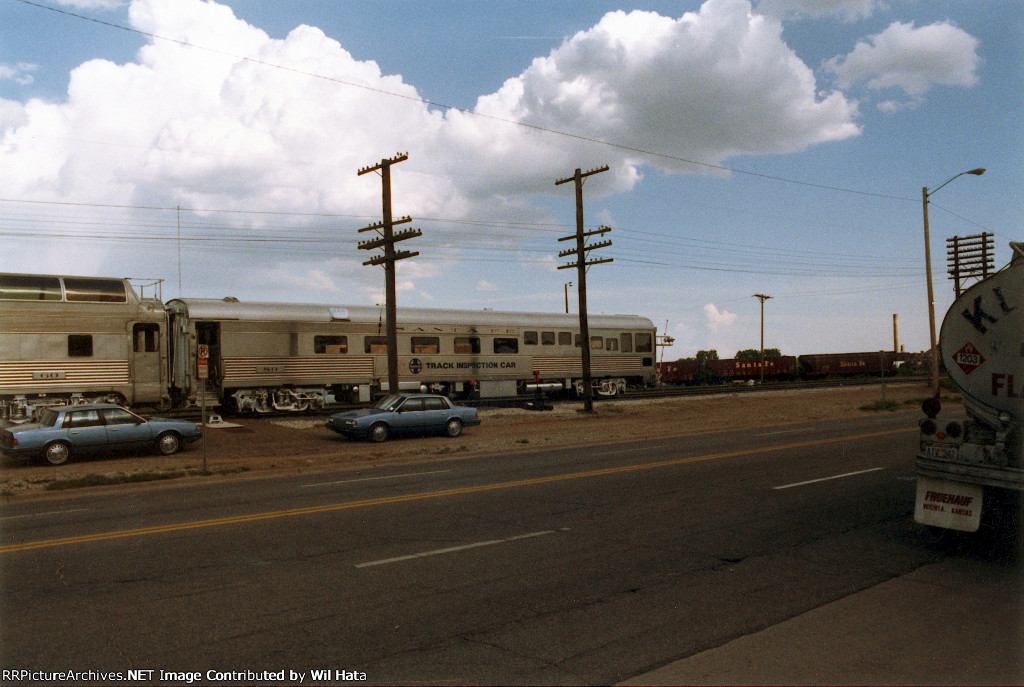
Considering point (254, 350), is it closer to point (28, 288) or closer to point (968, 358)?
point (28, 288)

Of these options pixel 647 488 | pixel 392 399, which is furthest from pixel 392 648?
pixel 392 399

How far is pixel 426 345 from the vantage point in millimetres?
31703

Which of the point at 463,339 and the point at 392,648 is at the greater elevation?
the point at 463,339

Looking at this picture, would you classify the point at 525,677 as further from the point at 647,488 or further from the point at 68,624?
the point at 647,488

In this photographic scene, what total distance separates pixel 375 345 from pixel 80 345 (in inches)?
413

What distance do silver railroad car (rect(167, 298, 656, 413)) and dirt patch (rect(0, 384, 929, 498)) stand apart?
205 centimetres

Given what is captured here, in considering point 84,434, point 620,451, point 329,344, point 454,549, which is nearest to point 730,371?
point 329,344

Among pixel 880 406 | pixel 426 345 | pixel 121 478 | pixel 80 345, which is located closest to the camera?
pixel 121 478

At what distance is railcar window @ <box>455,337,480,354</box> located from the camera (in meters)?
32.7

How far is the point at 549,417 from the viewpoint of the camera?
30.5m

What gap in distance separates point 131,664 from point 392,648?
1.72 meters

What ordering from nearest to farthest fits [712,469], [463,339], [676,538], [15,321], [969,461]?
[969,461] < [676,538] < [712,469] < [15,321] < [463,339]

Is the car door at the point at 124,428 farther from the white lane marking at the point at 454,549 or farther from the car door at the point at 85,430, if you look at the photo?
the white lane marking at the point at 454,549

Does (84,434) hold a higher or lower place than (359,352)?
lower
